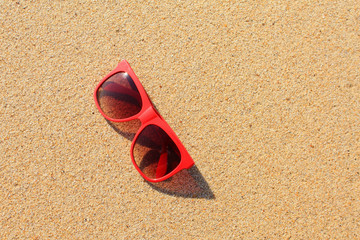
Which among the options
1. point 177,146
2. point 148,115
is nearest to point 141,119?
point 148,115

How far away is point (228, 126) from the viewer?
0.94 metres

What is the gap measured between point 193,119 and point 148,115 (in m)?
0.17

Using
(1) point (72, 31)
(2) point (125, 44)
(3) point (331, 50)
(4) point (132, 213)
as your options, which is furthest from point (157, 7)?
(4) point (132, 213)

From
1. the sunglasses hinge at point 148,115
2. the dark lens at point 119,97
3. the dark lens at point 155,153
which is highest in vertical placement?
the dark lens at point 119,97

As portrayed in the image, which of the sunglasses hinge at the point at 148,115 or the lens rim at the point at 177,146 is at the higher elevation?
the sunglasses hinge at the point at 148,115

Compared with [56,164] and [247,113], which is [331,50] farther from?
[56,164]

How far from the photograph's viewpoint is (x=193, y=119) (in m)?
0.94

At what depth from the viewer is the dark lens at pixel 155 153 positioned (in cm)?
87

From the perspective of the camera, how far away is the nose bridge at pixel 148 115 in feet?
2.83

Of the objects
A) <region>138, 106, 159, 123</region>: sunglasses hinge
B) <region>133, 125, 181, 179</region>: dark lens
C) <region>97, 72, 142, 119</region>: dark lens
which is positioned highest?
<region>97, 72, 142, 119</region>: dark lens

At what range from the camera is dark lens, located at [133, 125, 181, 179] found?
2.84ft

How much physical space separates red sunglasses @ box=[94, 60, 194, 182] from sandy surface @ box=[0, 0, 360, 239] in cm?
6

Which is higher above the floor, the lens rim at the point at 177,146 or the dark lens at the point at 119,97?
the dark lens at the point at 119,97

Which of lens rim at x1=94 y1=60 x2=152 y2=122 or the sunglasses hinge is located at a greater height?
lens rim at x1=94 y1=60 x2=152 y2=122
